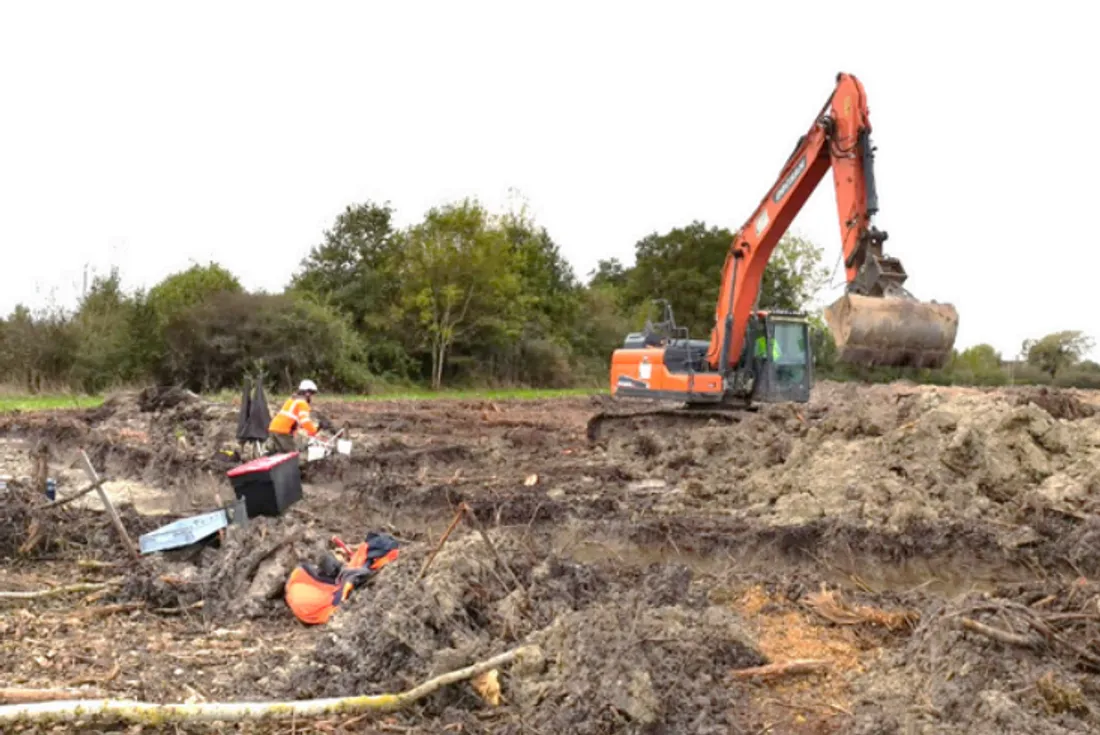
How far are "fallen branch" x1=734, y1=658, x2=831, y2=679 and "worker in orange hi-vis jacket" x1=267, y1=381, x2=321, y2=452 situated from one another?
7791 millimetres

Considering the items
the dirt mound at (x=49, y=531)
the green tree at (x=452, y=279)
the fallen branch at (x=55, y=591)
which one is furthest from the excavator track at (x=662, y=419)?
the green tree at (x=452, y=279)

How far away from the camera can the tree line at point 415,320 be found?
92.2 feet

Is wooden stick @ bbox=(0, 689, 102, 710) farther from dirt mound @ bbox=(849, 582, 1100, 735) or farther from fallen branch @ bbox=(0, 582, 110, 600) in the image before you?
dirt mound @ bbox=(849, 582, 1100, 735)

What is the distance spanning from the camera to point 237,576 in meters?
6.77

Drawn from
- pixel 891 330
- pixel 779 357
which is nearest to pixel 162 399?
pixel 779 357

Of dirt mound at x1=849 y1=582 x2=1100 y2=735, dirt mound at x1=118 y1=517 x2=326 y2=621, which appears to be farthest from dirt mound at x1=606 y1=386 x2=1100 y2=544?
dirt mound at x1=118 y1=517 x2=326 y2=621

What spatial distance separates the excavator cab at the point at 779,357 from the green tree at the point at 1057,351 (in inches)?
1165

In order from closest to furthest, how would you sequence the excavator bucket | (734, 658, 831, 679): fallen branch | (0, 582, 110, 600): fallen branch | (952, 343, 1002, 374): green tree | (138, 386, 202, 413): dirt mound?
1. (734, 658, 831, 679): fallen branch
2. (0, 582, 110, 600): fallen branch
3. the excavator bucket
4. (138, 386, 202, 413): dirt mound
5. (952, 343, 1002, 374): green tree

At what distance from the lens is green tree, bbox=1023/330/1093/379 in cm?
3972

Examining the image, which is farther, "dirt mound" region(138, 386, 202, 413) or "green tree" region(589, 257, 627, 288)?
"green tree" region(589, 257, 627, 288)

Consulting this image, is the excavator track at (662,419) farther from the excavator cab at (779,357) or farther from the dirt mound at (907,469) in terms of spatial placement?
the dirt mound at (907,469)

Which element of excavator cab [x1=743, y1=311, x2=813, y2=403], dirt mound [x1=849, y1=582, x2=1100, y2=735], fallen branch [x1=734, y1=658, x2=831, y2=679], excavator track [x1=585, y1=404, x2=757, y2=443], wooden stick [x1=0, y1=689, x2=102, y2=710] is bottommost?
wooden stick [x1=0, y1=689, x2=102, y2=710]

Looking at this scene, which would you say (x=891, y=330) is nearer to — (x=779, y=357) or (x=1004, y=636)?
(x=779, y=357)

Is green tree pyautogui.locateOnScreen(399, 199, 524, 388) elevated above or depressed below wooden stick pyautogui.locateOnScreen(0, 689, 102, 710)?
above
